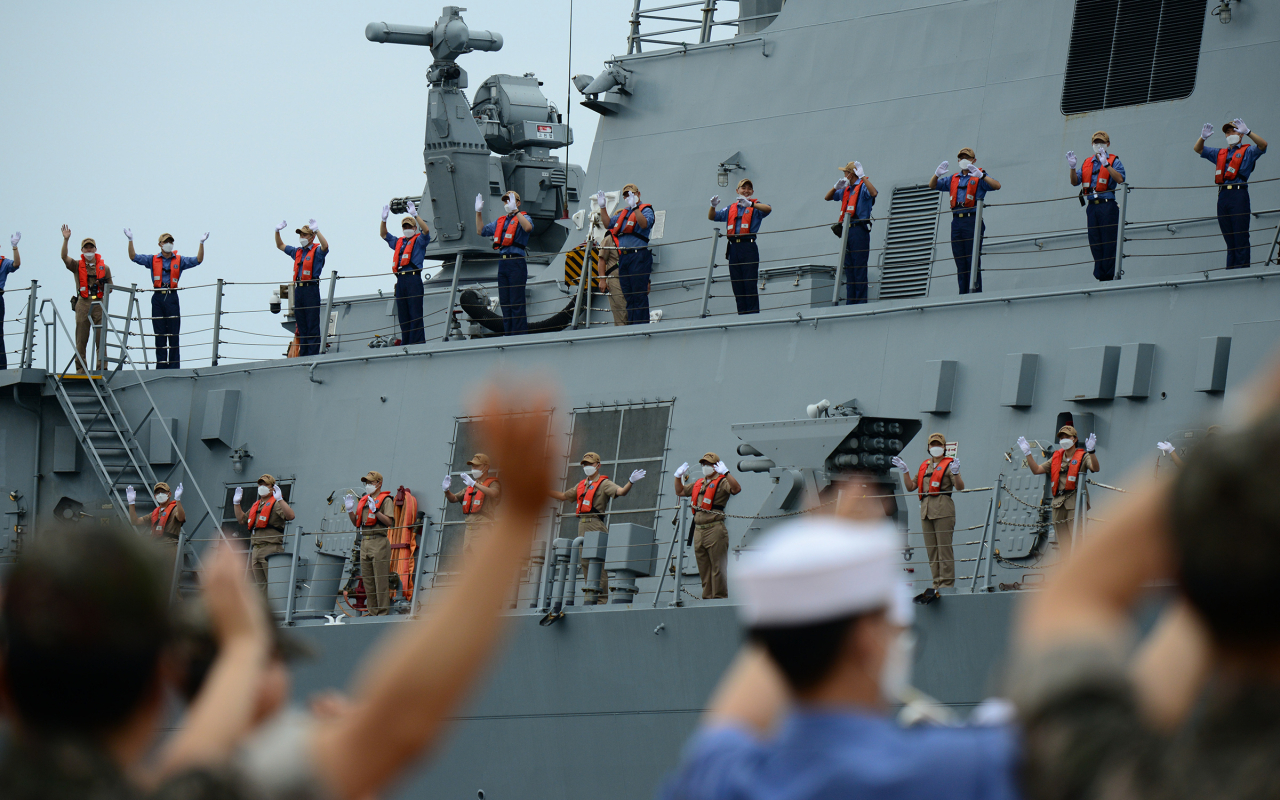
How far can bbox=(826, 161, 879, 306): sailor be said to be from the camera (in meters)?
13.3

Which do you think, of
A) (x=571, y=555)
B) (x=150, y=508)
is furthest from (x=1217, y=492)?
(x=150, y=508)

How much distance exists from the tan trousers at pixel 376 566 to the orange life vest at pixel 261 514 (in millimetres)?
1144

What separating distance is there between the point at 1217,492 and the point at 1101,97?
39.4 feet

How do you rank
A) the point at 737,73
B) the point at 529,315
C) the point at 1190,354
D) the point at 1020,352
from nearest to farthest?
the point at 1190,354 → the point at 1020,352 → the point at 737,73 → the point at 529,315

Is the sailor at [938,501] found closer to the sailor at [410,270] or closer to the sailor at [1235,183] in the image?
the sailor at [1235,183]

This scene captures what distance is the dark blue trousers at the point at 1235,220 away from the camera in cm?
1146

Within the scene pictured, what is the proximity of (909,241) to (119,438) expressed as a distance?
765cm

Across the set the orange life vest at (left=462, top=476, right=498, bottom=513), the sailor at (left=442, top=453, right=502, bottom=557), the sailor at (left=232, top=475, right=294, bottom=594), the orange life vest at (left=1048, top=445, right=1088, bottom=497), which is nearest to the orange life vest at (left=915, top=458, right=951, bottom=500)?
the orange life vest at (left=1048, top=445, right=1088, bottom=497)

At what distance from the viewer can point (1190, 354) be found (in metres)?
11.0

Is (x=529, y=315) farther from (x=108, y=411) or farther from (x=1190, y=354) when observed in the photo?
(x=1190, y=354)

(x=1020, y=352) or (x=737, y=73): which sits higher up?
(x=737, y=73)

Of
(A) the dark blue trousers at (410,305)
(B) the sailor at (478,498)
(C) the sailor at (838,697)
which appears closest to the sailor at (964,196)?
(B) the sailor at (478,498)

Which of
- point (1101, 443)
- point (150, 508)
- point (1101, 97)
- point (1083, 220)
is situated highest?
point (1101, 97)

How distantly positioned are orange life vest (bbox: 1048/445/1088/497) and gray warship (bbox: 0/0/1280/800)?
90mm
